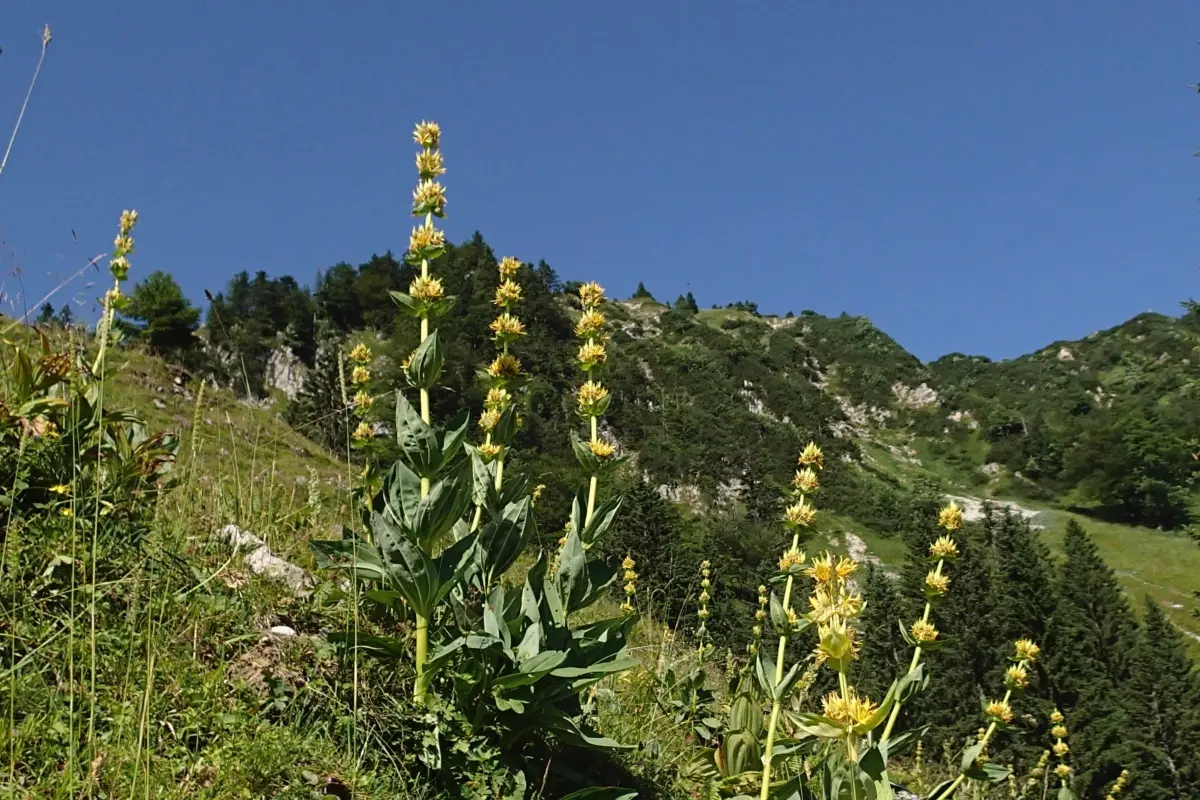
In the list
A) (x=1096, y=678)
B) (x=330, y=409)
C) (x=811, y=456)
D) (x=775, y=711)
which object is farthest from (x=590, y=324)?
(x=1096, y=678)

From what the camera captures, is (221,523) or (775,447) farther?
(775,447)

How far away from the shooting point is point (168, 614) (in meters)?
2.80

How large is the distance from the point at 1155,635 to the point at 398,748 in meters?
50.2

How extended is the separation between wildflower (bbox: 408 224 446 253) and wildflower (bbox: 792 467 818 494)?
1.88m

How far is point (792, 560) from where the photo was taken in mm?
3434

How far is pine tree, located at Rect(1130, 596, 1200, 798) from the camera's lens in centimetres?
3503

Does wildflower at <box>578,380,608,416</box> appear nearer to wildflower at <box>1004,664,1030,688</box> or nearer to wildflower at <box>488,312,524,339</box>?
wildflower at <box>488,312,524,339</box>

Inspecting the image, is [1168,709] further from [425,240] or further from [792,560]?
[425,240]

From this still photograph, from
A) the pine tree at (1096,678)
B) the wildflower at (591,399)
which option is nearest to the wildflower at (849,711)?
the wildflower at (591,399)

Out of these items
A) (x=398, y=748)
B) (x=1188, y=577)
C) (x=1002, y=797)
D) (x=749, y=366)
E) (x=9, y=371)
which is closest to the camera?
(x=398, y=748)

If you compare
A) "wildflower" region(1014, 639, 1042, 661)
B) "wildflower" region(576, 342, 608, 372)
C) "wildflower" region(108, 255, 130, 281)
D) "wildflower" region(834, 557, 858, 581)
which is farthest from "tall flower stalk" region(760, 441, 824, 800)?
"wildflower" region(108, 255, 130, 281)

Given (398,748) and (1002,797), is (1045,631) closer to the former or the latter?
(1002,797)

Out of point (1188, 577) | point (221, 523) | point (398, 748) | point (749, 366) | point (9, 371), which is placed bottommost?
point (1188, 577)

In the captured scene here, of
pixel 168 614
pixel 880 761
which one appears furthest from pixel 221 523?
pixel 880 761
